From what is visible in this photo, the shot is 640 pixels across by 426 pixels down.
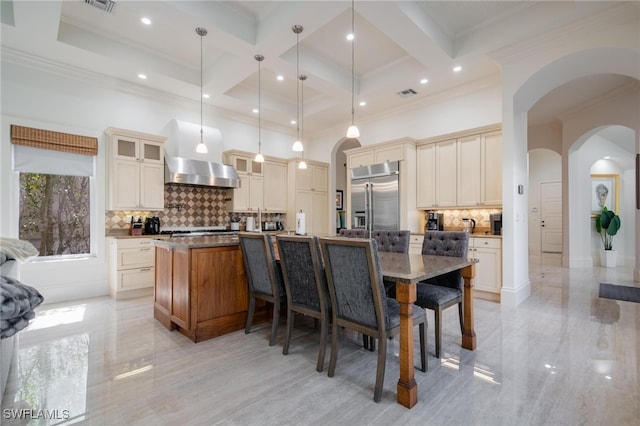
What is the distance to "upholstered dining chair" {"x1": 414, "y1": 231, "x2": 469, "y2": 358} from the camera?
2.39m

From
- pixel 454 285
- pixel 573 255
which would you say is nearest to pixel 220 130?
pixel 454 285

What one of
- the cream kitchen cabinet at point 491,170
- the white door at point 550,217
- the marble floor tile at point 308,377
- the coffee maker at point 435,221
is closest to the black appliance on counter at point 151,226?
the marble floor tile at point 308,377

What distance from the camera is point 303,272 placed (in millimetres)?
2336

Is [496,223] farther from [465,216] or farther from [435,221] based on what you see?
[435,221]

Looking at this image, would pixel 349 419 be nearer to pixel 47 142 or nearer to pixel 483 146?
pixel 483 146

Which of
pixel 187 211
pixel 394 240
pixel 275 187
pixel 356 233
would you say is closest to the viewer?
pixel 394 240

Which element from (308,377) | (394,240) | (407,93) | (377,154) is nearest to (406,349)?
(308,377)

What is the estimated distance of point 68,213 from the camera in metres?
4.37

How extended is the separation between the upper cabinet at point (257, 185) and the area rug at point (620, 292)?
5.45 meters

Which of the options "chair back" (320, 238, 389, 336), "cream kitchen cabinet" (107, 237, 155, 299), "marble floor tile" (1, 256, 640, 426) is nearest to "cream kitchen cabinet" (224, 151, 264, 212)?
"cream kitchen cabinet" (107, 237, 155, 299)

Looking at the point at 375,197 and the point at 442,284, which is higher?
the point at 375,197

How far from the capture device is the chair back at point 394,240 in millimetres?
3203

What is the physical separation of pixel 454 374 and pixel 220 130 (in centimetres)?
548

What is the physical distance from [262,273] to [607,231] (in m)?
7.79
